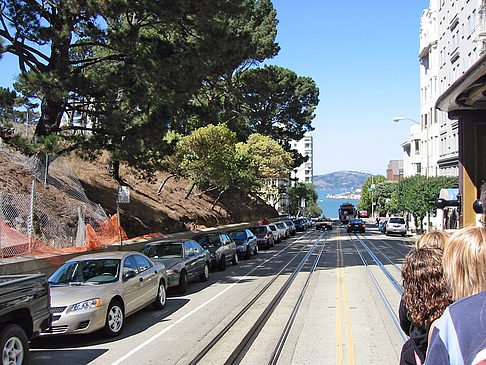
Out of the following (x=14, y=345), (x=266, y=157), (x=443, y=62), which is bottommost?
(x=14, y=345)

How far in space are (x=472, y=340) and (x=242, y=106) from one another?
A: 4857 centimetres

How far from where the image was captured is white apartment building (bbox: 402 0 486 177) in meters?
37.3

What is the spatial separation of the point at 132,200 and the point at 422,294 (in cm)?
2547

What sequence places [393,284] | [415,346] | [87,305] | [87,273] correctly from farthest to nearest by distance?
[393,284], [87,273], [87,305], [415,346]

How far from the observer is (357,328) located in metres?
8.69

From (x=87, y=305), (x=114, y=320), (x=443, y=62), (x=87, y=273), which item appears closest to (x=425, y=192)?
(x=443, y=62)

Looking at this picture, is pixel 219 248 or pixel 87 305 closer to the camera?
pixel 87 305

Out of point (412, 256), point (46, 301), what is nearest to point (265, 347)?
point (46, 301)

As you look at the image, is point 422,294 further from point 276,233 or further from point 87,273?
point 276,233

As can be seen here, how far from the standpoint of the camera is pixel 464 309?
1940 millimetres

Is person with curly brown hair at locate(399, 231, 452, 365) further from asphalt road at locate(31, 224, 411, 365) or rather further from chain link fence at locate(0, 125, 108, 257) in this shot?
chain link fence at locate(0, 125, 108, 257)

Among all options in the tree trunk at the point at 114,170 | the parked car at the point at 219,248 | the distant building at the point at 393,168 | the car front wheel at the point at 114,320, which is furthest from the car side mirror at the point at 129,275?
the distant building at the point at 393,168

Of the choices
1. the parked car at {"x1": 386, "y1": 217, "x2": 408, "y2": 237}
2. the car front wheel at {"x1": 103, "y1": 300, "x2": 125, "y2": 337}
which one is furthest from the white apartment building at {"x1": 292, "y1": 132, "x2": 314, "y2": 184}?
the car front wheel at {"x1": 103, "y1": 300, "x2": 125, "y2": 337}

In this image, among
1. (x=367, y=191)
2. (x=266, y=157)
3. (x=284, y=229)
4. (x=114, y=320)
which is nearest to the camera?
(x=114, y=320)
